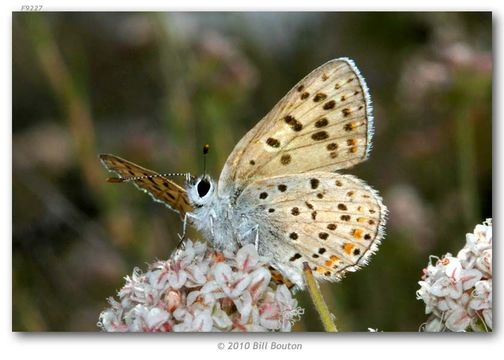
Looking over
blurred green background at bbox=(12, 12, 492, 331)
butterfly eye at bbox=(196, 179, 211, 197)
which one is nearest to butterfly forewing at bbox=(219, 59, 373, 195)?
butterfly eye at bbox=(196, 179, 211, 197)

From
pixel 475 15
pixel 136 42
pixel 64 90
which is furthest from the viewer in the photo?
pixel 136 42

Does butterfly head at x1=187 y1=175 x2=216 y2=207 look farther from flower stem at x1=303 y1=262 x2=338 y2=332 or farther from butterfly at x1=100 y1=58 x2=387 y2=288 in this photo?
flower stem at x1=303 y1=262 x2=338 y2=332

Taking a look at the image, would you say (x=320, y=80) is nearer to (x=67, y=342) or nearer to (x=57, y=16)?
(x=67, y=342)

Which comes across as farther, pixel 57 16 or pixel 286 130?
pixel 57 16

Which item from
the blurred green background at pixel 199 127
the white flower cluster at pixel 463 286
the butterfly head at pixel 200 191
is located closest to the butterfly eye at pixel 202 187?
the butterfly head at pixel 200 191

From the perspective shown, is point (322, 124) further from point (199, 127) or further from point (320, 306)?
point (199, 127)

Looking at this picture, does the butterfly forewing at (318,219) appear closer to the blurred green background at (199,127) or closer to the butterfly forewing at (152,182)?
the butterfly forewing at (152,182)

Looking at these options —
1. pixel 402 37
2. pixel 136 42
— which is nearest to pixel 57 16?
pixel 136 42
